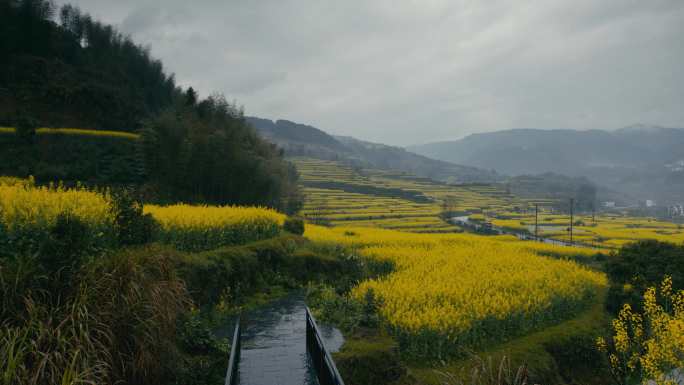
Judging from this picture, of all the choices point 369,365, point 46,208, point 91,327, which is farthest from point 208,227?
point 91,327

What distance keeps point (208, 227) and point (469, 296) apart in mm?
7828

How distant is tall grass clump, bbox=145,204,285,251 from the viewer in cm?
1195

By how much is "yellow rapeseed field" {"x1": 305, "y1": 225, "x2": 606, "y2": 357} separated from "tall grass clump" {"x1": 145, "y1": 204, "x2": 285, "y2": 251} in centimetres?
469

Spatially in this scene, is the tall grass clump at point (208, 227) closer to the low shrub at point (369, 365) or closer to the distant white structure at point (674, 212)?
the low shrub at point (369, 365)

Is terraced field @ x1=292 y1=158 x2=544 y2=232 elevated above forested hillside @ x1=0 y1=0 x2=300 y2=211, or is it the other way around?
forested hillside @ x1=0 y1=0 x2=300 y2=211

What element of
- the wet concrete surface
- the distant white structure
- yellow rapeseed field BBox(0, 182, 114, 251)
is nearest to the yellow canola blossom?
yellow rapeseed field BBox(0, 182, 114, 251)

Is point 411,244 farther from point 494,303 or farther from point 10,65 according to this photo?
point 10,65

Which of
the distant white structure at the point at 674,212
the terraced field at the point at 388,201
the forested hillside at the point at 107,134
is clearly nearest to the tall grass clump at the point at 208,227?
the forested hillside at the point at 107,134

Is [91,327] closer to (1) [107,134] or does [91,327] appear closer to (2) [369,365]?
(2) [369,365]

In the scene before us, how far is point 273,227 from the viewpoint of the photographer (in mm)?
16469

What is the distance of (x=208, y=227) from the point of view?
42.4 ft

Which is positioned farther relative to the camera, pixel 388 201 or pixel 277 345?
pixel 388 201

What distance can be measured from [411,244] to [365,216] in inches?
1586

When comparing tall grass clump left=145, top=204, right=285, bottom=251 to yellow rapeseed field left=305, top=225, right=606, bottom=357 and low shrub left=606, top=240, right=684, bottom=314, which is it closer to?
yellow rapeseed field left=305, top=225, right=606, bottom=357
